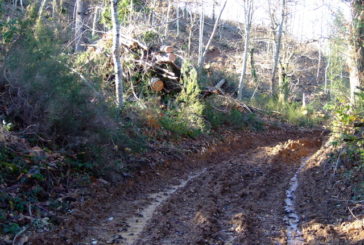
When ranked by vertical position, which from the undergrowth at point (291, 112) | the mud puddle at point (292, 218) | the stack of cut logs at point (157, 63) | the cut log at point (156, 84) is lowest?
the mud puddle at point (292, 218)

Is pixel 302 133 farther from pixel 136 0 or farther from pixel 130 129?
pixel 130 129

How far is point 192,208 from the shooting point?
25.2 ft

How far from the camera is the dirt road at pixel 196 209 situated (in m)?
6.09

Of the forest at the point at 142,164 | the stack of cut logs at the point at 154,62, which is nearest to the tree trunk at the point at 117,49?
the forest at the point at 142,164

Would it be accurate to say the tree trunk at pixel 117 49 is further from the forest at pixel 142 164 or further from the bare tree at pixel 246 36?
the bare tree at pixel 246 36

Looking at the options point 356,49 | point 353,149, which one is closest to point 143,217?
point 353,149

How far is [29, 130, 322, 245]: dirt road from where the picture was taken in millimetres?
6090

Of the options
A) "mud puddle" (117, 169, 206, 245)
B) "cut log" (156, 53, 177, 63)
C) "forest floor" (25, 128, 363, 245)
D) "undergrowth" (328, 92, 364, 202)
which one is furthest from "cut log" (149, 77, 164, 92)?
"undergrowth" (328, 92, 364, 202)

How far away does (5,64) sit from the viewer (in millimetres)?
7965

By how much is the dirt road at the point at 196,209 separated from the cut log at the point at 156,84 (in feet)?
11.9

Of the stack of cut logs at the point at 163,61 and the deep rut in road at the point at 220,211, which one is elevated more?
the stack of cut logs at the point at 163,61

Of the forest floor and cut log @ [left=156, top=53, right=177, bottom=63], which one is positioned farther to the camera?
cut log @ [left=156, top=53, right=177, bottom=63]

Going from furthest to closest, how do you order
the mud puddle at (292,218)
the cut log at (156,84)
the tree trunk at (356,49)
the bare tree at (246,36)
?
the bare tree at (246,36) → the cut log at (156,84) → the tree trunk at (356,49) → the mud puddle at (292,218)

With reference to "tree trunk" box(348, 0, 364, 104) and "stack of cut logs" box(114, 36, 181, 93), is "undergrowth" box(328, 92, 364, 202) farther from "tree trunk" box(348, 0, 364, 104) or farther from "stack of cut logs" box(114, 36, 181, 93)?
"stack of cut logs" box(114, 36, 181, 93)
